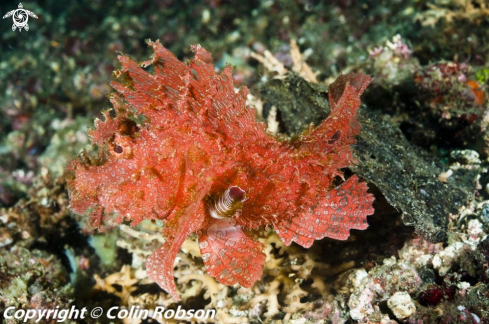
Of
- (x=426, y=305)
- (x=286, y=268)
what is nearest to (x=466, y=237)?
(x=426, y=305)

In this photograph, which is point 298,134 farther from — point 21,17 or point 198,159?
point 21,17

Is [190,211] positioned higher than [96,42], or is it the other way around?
[96,42]

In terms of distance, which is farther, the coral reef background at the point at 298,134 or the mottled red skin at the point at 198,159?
the coral reef background at the point at 298,134

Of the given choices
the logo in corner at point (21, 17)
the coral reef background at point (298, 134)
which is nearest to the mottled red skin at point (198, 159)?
the coral reef background at point (298, 134)

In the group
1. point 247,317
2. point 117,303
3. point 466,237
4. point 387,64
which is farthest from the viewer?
point 387,64

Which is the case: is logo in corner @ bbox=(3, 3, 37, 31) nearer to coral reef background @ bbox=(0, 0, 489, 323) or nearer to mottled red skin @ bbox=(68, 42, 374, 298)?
coral reef background @ bbox=(0, 0, 489, 323)

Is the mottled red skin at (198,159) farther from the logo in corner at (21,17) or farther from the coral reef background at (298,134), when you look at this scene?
Result: the logo in corner at (21,17)

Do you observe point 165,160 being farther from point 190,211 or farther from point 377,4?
point 377,4
